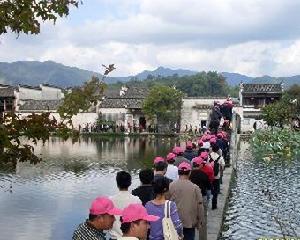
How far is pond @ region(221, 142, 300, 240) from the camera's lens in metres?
14.8

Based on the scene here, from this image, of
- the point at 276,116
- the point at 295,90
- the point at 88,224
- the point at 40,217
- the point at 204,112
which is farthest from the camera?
the point at 204,112

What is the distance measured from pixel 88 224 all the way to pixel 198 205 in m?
3.78

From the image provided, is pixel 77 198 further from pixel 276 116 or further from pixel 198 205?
pixel 276 116

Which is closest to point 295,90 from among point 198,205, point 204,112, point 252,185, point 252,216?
point 204,112

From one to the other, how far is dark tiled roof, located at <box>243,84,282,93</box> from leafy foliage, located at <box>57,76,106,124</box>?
7219 cm

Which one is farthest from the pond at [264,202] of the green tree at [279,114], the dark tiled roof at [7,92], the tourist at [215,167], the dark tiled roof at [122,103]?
the dark tiled roof at [7,92]

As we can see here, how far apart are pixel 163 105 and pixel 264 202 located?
52.9m

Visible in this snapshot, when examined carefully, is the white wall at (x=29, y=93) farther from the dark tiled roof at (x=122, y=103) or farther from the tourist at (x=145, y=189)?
the tourist at (x=145, y=189)

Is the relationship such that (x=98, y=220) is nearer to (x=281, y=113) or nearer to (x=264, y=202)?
(x=264, y=202)

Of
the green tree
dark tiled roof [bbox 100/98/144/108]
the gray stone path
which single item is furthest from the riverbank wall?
dark tiled roof [bbox 100/98/144/108]

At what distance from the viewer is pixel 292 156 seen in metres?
37.2

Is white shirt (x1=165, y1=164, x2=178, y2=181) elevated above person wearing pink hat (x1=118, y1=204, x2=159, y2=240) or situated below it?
below

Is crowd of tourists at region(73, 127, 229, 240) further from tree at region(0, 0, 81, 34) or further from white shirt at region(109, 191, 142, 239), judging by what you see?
tree at region(0, 0, 81, 34)

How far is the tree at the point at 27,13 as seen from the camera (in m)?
7.00
